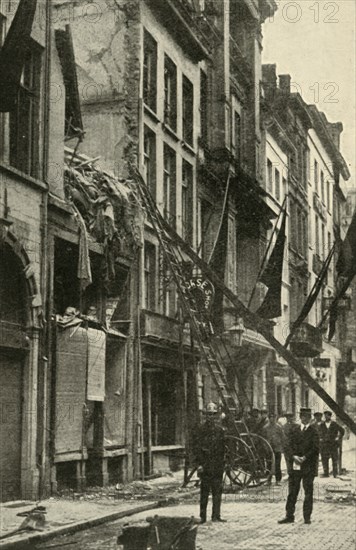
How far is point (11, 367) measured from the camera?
16.0m

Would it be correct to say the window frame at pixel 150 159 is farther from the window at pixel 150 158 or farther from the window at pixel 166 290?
the window at pixel 166 290

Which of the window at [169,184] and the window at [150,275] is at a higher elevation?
A: the window at [169,184]

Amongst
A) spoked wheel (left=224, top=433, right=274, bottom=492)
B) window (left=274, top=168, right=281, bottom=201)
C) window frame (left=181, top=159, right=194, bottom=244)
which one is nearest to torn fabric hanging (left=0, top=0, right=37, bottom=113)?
spoked wheel (left=224, top=433, right=274, bottom=492)

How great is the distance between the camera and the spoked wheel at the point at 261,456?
1977 centimetres

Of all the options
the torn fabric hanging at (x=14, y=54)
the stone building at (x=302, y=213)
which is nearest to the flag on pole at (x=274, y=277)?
the stone building at (x=302, y=213)

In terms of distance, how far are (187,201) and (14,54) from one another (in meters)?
14.6

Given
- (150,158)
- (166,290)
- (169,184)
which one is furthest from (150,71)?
(166,290)

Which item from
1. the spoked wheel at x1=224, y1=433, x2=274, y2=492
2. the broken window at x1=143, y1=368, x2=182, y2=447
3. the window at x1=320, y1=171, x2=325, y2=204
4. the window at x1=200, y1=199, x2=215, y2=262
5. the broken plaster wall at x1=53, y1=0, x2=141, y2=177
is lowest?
the spoked wheel at x1=224, y1=433, x2=274, y2=492

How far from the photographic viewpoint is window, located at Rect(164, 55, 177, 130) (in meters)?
26.4

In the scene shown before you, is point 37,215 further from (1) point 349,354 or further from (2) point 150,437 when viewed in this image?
(1) point 349,354

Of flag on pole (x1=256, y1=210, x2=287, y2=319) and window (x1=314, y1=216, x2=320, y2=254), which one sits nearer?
flag on pole (x1=256, y1=210, x2=287, y2=319)

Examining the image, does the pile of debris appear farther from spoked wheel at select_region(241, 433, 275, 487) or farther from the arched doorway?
spoked wheel at select_region(241, 433, 275, 487)

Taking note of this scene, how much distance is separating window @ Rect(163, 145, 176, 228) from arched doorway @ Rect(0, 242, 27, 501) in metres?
9.88

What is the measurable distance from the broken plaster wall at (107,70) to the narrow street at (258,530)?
10.0 metres
